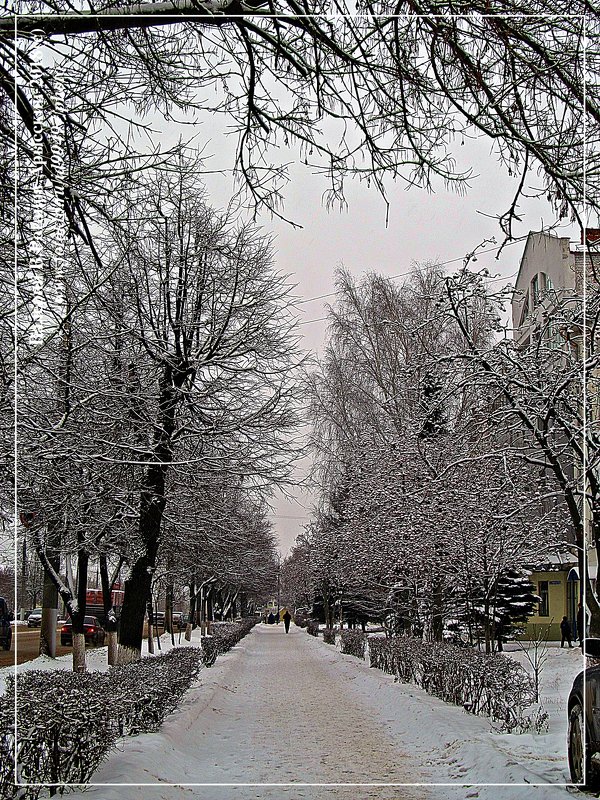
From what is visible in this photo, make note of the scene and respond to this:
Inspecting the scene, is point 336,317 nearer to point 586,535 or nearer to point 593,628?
point 586,535

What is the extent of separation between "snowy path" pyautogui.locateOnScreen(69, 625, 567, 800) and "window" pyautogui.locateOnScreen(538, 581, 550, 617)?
1.08 meters

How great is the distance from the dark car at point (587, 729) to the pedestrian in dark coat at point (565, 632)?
639 millimetres

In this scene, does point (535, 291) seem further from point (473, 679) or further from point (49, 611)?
point (49, 611)

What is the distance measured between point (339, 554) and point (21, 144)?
539 inches

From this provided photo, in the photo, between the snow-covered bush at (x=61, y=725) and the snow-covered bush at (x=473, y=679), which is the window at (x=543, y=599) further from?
the snow-covered bush at (x=61, y=725)

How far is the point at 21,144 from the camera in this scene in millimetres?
4836

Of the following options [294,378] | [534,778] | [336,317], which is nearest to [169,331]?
[294,378]

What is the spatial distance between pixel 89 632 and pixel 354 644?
19.6 ft

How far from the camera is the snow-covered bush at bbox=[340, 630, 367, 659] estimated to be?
730 inches

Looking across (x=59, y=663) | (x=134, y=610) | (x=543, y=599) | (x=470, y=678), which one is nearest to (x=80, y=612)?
(x=134, y=610)

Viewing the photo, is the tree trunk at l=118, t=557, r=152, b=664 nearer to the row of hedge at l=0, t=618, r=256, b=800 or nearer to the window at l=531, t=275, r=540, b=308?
the row of hedge at l=0, t=618, r=256, b=800

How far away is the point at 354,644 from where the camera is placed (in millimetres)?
19250

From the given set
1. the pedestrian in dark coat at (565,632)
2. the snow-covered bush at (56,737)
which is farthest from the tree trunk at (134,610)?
the pedestrian in dark coat at (565,632)

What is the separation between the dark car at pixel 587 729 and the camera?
16.8ft
